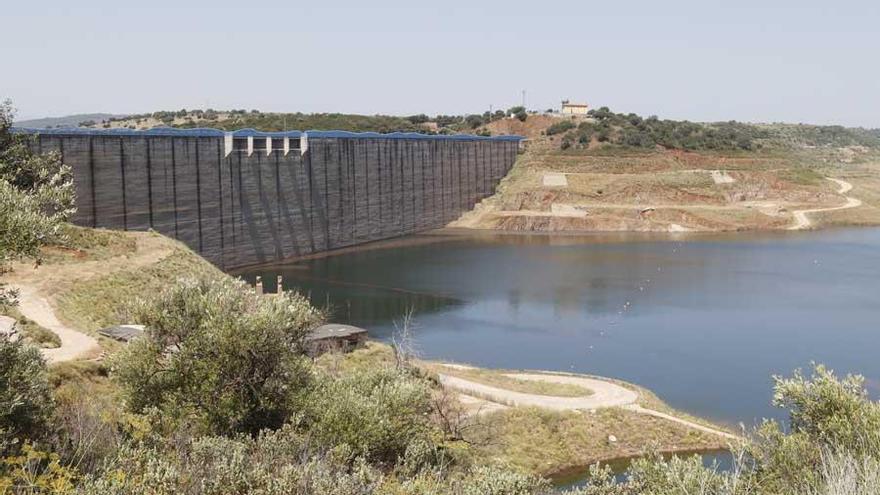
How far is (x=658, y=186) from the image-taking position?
97.8 m

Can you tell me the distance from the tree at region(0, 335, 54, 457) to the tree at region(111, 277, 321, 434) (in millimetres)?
2336

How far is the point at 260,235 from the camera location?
6500cm

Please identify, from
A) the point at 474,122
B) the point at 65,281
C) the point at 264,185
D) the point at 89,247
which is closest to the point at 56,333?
the point at 65,281

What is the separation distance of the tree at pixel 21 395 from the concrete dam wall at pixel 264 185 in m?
36.2

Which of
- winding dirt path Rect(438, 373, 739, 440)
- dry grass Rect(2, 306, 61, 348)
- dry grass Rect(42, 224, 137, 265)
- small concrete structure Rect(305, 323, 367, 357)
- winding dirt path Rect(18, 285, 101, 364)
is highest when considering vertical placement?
dry grass Rect(42, 224, 137, 265)

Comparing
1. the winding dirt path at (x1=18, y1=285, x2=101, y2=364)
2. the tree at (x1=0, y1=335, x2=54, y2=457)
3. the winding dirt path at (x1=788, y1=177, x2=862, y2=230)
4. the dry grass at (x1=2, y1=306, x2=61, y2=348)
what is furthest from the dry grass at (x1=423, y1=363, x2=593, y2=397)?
the winding dirt path at (x1=788, y1=177, x2=862, y2=230)

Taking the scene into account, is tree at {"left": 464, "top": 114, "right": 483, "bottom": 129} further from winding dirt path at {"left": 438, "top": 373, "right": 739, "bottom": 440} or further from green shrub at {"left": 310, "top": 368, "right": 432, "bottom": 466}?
green shrub at {"left": 310, "top": 368, "right": 432, "bottom": 466}

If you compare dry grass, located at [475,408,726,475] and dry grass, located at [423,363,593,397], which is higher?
dry grass, located at [423,363,593,397]

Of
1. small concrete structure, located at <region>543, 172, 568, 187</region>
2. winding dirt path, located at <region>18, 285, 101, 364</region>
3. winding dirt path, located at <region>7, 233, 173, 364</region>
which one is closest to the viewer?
winding dirt path, located at <region>18, 285, 101, 364</region>

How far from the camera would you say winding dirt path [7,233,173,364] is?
83.5 feet

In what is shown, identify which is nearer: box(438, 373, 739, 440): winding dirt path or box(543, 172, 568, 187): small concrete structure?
box(438, 373, 739, 440): winding dirt path

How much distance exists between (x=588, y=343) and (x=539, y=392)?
11.2m

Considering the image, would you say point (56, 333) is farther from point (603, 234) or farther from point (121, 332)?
point (603, 234)

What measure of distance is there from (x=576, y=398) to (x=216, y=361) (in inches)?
701
